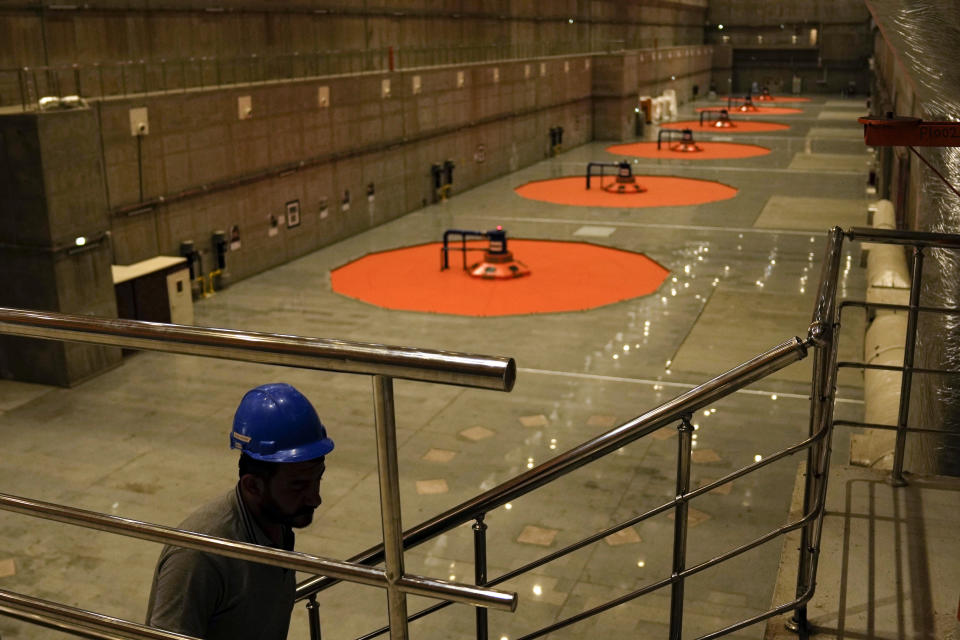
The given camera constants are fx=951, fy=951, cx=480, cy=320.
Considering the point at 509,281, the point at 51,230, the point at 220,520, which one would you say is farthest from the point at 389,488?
the point at 509,281

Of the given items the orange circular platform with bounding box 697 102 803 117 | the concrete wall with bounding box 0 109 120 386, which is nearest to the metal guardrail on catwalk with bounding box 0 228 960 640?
the concrete wall with bounding box 0 109 120 386

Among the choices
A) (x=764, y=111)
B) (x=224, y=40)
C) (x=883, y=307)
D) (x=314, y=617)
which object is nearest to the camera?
(x=314, y=617)

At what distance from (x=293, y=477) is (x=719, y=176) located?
2329 cm

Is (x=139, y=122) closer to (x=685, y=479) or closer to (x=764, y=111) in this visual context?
(x=685, y=479)

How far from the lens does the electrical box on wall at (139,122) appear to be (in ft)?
39.5

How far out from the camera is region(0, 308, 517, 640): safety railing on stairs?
1688 mm

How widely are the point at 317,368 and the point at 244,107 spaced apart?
13.4 meters

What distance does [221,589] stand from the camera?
2445 mm

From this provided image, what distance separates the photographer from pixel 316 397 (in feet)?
30.7

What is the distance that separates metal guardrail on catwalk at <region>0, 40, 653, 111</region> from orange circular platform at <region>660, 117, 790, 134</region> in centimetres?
1555

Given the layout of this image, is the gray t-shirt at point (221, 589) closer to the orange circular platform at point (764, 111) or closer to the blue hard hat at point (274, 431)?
the blue hard hat at point (274, 431)

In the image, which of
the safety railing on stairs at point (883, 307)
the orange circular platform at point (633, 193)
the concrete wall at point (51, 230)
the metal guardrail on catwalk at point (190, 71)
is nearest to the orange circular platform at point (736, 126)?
the orange circular platform at point (633, 193)

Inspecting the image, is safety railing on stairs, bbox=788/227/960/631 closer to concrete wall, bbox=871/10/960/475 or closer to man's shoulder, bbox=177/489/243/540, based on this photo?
concrete wall, bbox=871/10/960/475

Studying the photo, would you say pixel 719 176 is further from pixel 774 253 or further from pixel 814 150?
pixel 774 253
